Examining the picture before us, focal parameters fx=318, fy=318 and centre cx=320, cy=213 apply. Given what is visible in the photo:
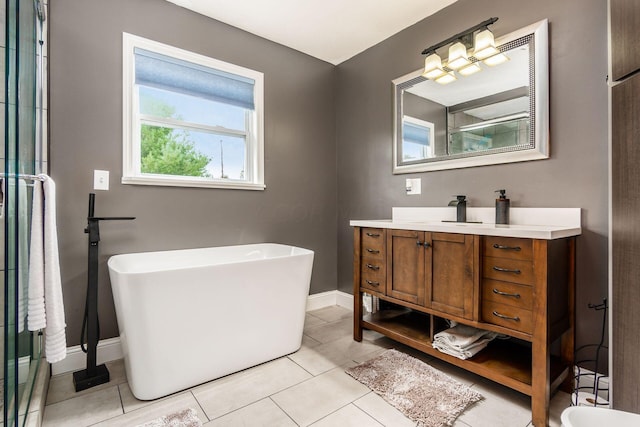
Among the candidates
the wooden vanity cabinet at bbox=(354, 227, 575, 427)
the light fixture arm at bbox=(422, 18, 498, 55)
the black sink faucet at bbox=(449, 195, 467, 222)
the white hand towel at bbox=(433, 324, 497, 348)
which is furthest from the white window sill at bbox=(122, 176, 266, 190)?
the white hand towel at bbox=(433, 324, 497, 348)

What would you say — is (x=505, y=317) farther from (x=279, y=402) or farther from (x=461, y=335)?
(x=279, y=402)

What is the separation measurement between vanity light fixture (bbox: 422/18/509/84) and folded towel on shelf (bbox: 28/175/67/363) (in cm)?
231

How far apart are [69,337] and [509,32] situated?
3238 mm

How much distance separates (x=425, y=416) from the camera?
4.71ft

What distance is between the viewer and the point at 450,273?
170 centimetres

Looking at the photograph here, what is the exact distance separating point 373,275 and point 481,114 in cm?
128

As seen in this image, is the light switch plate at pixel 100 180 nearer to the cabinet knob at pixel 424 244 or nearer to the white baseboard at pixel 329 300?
the white baseboard at pixel 329 300

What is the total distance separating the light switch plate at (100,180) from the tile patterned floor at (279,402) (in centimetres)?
110

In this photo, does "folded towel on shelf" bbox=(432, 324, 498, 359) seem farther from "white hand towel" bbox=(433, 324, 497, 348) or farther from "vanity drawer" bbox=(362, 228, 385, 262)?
"vanity drawer" bbox=(362, 228, 385, 262)

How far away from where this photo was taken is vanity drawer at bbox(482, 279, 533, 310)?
1.42m

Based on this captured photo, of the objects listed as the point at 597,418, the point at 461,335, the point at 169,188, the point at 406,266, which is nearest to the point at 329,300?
the point at 406,266

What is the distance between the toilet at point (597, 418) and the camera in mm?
807

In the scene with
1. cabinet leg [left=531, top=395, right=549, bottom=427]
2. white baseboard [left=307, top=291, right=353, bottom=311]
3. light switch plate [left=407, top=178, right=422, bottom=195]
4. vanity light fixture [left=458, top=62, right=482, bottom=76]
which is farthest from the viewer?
white baseboard [left=307, top=291, right=353, bottom=311]

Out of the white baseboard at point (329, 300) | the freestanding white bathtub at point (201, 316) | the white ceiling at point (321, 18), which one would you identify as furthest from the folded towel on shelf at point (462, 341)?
the white ceiling at point (321, 18)
